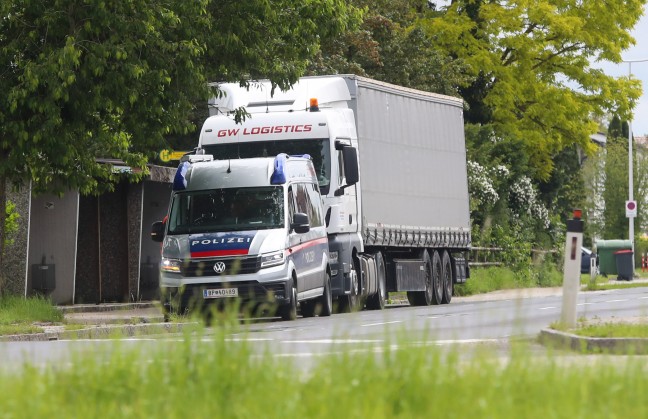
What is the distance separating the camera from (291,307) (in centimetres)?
2306

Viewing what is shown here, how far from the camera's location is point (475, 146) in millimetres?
47438

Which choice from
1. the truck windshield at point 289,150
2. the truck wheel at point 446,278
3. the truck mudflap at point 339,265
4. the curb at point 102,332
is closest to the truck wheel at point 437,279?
the truck wheel at point 446,278

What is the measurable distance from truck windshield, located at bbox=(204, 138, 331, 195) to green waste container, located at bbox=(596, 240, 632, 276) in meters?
29.9

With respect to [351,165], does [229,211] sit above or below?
below

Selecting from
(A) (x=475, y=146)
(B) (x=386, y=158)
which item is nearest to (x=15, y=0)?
(B) (x=386, y=158)

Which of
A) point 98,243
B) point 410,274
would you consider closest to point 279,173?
point 410,274

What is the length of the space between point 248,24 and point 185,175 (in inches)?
106

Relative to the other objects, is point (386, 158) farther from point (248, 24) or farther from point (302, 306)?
point (248, 24)

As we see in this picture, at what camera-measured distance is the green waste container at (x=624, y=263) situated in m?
51.5

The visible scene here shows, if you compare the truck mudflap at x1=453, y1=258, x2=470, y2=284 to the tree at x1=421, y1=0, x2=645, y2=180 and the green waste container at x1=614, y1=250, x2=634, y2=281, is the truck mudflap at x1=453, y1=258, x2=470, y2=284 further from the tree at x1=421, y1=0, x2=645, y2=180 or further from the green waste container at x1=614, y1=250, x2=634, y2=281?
the green waste container at x1=614, y1=250, x2=634, y2=281

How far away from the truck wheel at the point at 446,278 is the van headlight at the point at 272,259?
10829 millimetres

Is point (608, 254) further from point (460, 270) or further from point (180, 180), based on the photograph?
point (180, 180)

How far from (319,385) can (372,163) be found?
2096 centimetres

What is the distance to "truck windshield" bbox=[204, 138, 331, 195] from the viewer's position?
2561cm
